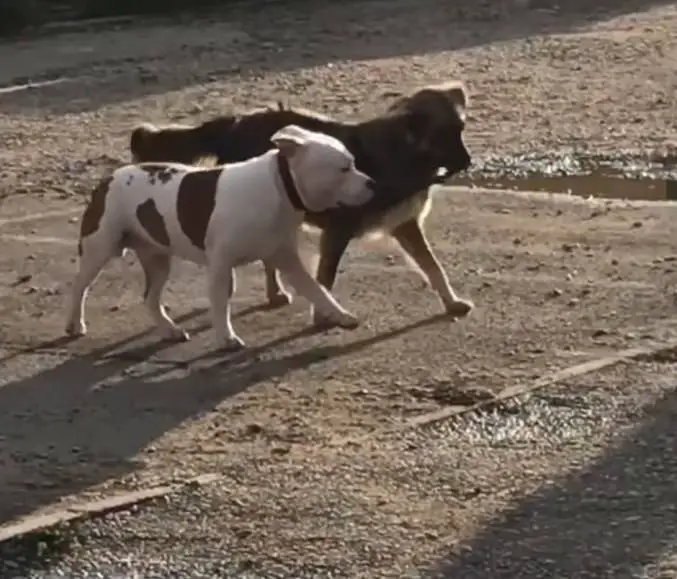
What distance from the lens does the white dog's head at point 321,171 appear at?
26.6 feet

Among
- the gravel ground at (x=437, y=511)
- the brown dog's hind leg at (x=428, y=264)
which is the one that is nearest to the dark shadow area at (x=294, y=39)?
the brown dog's hind leg at (x=428, y=264)

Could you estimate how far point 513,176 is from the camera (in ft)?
42.1

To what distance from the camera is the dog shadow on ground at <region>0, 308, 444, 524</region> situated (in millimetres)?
6922

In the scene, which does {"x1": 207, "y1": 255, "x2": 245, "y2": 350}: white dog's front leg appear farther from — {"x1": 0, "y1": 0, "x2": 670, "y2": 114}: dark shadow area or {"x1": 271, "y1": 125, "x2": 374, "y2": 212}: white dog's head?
{"x1": 0, "y1": 0, "x2": 670, "y2": 114}: dark shadow area

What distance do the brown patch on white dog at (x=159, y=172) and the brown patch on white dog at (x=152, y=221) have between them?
0.11 m

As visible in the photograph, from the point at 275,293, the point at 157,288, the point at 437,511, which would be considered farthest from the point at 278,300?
the point at 437,511

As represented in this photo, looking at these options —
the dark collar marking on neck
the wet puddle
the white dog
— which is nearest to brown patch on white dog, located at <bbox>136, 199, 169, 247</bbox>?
the white dog

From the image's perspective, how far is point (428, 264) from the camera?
926cm

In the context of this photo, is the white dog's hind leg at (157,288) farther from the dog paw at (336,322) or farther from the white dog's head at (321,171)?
the white dog's head at (321,171)

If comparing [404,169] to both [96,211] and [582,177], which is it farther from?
[582,177]

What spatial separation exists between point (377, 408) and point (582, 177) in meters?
5.46

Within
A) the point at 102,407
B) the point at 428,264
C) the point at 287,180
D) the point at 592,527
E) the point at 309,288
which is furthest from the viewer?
the point at 428,264

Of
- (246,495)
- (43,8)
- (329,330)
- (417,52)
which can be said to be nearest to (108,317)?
(329,330)

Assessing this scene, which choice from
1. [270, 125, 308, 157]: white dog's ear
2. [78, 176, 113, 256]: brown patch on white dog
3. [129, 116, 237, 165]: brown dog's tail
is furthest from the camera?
[129, 116, 237, 165]: brown dog's tail
